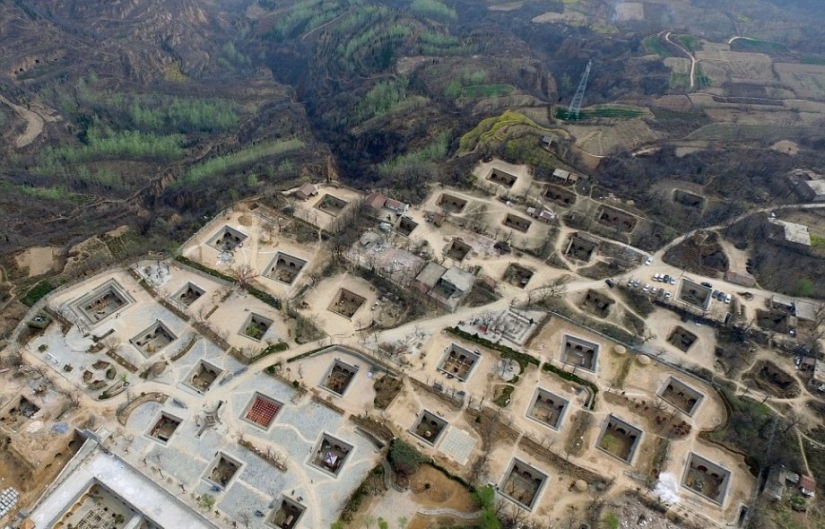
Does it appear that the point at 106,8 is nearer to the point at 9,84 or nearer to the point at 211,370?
the point at 9,84

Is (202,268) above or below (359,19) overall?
below

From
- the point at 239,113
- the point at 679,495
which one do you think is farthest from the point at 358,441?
the point at 239,113

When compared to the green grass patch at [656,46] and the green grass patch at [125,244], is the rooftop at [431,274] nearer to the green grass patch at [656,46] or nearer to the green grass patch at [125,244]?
the green grass patch at [125,244]

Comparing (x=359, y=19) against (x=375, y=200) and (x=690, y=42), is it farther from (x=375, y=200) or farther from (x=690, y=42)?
(x=375, y=200)

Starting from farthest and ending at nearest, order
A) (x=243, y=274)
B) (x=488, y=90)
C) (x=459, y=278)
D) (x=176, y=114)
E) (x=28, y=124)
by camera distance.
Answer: (x=488, y=90) → (x=176, y=114) → (x=28, y=124) → (x=243, y=274) → (x=459, y=278)

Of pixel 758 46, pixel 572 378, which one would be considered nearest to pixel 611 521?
pixel 572 378
